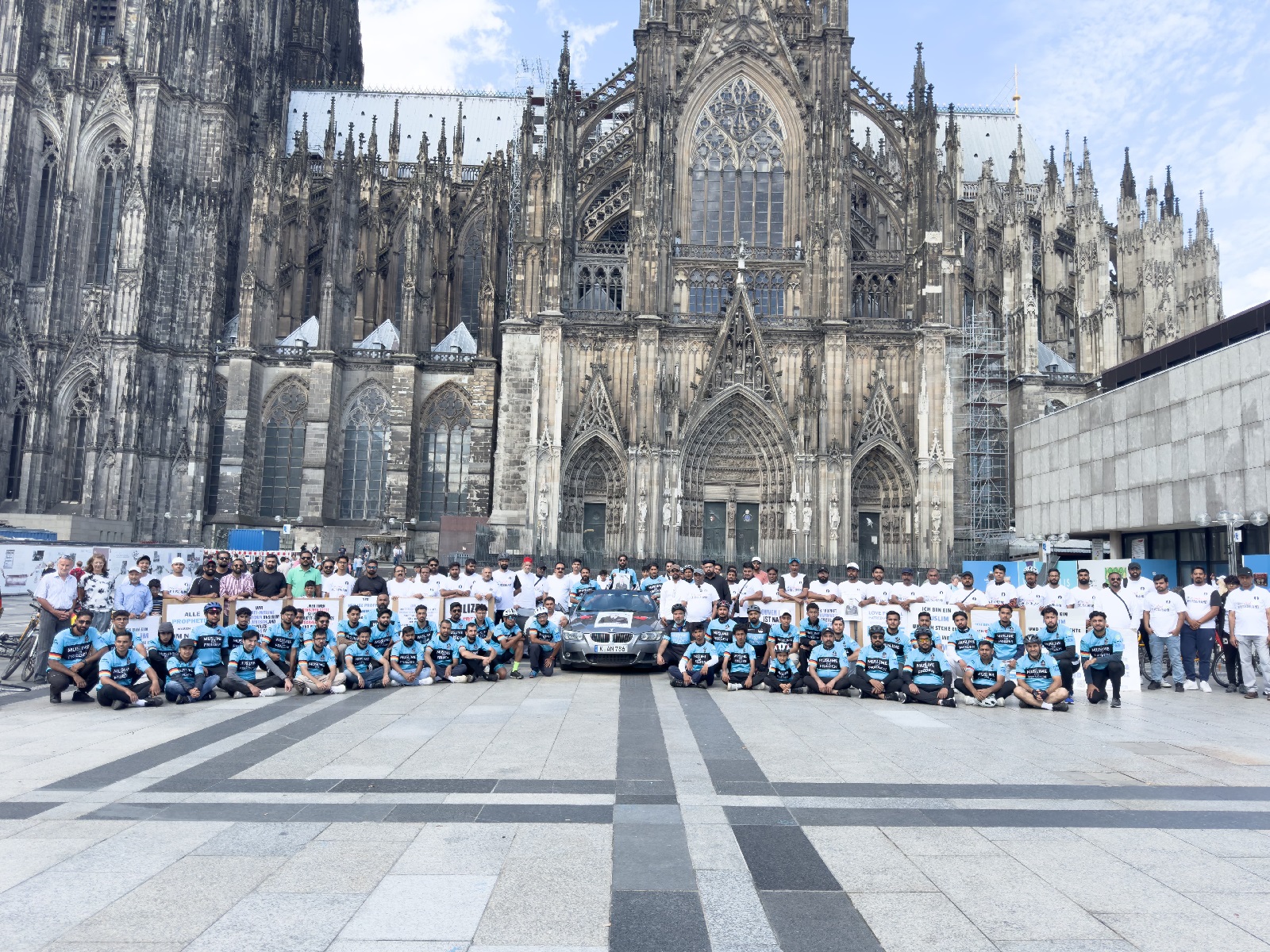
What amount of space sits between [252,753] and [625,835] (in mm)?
4273

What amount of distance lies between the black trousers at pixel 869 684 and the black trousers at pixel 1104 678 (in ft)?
8.38

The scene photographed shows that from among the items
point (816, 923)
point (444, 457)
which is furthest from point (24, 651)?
point (444, 457)

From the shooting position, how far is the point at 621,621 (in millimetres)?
15234

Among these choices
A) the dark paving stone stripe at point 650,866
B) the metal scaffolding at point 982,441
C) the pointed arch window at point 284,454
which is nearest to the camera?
the dark paving stone stripe at point 650,866

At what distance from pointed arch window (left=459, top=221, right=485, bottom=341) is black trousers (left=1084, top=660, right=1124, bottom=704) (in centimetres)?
3509

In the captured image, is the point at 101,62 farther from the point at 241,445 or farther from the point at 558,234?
the point at 558,234

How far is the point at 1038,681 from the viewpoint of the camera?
12.1m

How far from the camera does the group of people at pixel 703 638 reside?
12.0 m

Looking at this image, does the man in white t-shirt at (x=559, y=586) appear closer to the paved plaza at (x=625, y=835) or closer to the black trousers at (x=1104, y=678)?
the paved plaza at (x=625, y=835)

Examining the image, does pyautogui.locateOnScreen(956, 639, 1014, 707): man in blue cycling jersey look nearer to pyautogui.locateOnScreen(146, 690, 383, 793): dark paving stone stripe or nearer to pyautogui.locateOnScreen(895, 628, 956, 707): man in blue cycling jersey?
pyautogui.locateOnScreen(895, 628, 956, 707): man in blue cycling jersey

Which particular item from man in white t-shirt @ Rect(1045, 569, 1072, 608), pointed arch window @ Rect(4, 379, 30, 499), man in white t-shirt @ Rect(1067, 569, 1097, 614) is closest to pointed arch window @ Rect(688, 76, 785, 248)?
man in white t-shirt @ Rect(1045, 569, 1072, 608)

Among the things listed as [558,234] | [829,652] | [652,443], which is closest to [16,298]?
[558,234]

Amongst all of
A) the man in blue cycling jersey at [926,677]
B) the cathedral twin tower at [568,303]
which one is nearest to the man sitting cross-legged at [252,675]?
the man in blue cycling jersey at [926,677]

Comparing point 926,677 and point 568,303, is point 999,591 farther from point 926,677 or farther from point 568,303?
point 568,303
